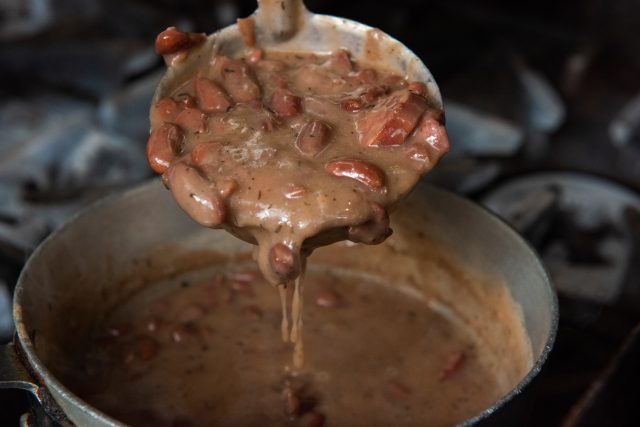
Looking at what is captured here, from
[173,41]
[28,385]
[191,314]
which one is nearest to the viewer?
[28,385]

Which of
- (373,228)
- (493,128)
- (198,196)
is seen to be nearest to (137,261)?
(198,196)

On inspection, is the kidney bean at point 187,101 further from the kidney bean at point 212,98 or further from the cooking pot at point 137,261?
the cooking pot at point 137,261

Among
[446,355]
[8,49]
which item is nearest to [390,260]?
[446,355]

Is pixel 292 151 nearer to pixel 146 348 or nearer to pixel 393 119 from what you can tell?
pixel 393 119

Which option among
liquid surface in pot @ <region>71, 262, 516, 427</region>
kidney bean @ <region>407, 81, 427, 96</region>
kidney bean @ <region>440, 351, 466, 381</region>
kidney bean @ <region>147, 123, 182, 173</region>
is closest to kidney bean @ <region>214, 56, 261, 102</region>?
kidney bean @ <region>147, 123, 182, 173</region>

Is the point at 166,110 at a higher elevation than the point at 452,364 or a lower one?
higher

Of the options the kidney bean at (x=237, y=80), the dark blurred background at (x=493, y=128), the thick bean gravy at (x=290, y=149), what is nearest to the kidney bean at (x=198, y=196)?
the thick bean gravy at (x=290, y=149)

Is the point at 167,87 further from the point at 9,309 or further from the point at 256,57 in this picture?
the point at 9,309
